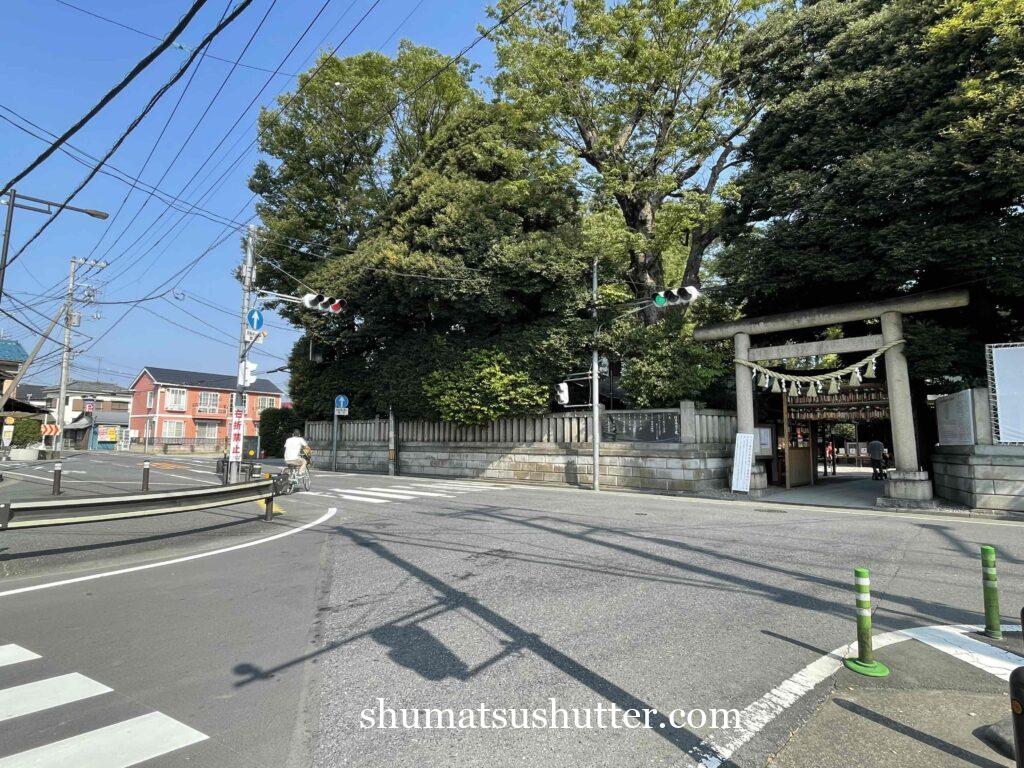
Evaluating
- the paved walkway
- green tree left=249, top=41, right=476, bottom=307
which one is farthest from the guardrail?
green tree left=249, top=41, right=476, bottom=307

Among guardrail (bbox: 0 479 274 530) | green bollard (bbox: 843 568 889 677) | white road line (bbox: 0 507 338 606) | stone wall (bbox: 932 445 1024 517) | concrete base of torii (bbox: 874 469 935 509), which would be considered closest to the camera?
green bollard (bbox: 843 568 889 677)

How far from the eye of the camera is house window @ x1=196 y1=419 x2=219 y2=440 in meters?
59.0

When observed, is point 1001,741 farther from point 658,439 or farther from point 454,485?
point 454,485

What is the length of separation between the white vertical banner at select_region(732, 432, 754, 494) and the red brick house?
1961 inches

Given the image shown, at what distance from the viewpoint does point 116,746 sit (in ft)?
9.98

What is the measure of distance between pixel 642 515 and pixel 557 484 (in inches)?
324

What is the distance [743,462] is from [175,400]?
5813 centimetres

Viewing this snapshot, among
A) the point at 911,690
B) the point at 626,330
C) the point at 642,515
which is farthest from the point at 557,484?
the point at 911,690

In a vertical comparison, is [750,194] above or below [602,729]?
above

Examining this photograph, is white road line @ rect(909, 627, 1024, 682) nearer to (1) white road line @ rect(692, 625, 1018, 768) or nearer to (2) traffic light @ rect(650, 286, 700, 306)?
(1) white road line @ rect(692, 625, 1018, 768)

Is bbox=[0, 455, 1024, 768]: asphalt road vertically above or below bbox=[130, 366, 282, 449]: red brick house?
below

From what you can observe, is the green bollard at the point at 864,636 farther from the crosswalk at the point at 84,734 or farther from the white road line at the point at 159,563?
the white road line at the point at 159,563

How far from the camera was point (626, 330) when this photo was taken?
19578mm

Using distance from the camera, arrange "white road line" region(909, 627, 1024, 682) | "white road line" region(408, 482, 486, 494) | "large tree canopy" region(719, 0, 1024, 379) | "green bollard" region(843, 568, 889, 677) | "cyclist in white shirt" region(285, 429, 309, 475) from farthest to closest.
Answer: "white road line" region(408, 482, 486, 494)
"cyclist in white shirt" region(285, 429, 309, 475)
"large tree canopy" region(719, 0, 1024, 379)
"white road line" region(909, 627, 1024, 682)
"green bollard" region(843, 568, 889, 677)
